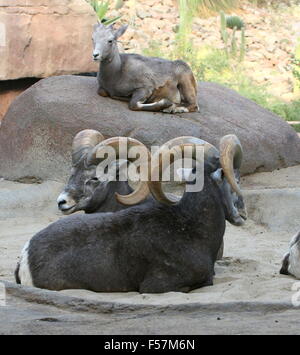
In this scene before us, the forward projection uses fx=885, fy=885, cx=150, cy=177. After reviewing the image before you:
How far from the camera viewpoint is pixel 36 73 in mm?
17328

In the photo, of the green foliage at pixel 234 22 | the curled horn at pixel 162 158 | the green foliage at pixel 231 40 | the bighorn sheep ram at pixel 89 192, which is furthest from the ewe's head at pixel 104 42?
the green foliage at pixel 234 22

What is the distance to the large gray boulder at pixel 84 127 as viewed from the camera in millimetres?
12344

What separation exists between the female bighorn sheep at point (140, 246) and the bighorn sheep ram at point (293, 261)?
64 centimetres

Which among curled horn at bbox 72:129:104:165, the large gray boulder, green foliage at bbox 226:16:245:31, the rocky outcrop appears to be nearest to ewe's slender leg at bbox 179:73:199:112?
the large gray boulder

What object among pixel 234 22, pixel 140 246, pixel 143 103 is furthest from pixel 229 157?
pixel 234 22

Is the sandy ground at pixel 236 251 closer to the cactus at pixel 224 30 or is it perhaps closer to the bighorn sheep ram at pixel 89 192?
the bighorn sheep ram at pixel 89 192

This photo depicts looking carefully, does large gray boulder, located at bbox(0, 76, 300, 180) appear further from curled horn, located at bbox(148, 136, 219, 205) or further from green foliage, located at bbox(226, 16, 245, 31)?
green foliage, located at bbox(226, 16, 245, 31)

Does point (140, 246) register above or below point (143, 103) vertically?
above

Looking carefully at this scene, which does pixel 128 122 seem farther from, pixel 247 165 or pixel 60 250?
pixel 60 250

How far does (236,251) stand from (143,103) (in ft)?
15.0

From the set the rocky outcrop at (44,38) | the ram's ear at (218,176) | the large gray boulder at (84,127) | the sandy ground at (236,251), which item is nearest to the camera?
the sandy ground at (236,251)

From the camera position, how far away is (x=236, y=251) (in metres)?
8.76

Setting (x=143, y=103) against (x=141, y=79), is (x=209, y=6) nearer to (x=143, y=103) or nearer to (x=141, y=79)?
(x=141, y=79)

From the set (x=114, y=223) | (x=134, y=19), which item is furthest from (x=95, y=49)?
(x=134, y=19)
